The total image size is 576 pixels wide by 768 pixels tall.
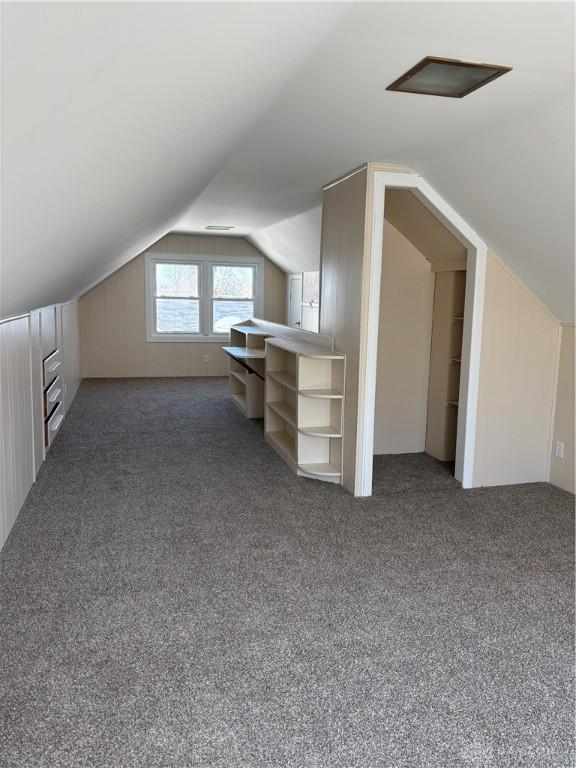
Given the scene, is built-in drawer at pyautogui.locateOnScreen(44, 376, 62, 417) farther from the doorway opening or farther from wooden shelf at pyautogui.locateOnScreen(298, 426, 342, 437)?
the doorway opening

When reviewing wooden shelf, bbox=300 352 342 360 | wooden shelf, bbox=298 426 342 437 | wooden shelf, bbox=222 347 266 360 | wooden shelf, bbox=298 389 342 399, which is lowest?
wooden shelf, bbox=298 426 342 437

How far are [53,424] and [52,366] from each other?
1.73ft

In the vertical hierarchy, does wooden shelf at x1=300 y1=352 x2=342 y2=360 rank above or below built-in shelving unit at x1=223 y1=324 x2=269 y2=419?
above

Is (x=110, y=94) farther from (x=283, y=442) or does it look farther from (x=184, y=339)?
(x=184, y=339)

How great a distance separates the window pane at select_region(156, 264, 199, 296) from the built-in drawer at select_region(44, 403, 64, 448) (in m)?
3.86

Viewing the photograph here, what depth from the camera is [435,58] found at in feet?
7.52

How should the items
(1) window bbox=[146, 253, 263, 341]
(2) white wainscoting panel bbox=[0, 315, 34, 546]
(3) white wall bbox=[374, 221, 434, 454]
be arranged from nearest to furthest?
1. (2) white wainscoting panel bbox=[0, 315, 34, 546]
2. (3) white wall bbox=[374, 221, 434, 454]
3. (1) window bbox=[146, 253, 263, 341]

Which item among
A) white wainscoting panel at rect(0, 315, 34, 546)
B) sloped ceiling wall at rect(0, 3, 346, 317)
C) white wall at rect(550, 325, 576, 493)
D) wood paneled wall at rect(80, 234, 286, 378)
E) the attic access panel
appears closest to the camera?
sloped ceiling wall at rect(0, 3, 346, 317)

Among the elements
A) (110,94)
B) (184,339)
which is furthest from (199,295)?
(110,94)

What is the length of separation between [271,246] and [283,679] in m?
7.44

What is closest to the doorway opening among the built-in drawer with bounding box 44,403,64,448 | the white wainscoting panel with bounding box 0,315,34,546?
the white wainscoting panel with bounding box 0,315,34,546

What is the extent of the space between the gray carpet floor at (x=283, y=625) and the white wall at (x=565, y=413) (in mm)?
219

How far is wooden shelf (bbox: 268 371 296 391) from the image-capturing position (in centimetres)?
509

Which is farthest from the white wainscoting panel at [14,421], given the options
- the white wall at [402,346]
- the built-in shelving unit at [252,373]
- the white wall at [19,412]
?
the white wall at [402,346]
